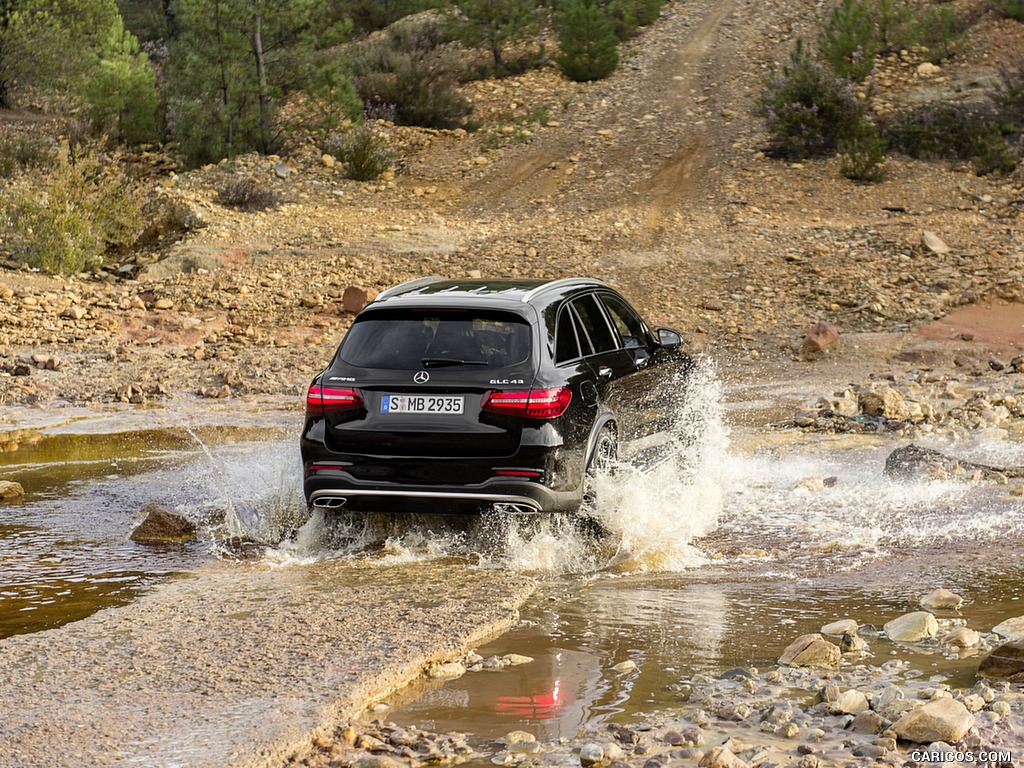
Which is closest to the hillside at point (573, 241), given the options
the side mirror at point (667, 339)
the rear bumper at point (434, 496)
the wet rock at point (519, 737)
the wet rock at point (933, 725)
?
the side mirror at point (667, 339)

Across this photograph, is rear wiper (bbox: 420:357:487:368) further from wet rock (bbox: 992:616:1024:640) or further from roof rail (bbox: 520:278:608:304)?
wet rock (bbox: 992:616:1024:640)

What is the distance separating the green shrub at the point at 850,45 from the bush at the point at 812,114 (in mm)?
957

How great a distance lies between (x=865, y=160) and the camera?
25.0 m

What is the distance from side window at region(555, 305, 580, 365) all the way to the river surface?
2.71 ft

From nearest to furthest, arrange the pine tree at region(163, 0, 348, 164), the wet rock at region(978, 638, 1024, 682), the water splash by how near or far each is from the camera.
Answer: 1. the wet rock at region(978, 638, 1024, 682)
2. the water splash
3. the pine tree at region(163, 0, 348, 164)

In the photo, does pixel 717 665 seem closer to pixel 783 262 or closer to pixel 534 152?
pixel 783 262

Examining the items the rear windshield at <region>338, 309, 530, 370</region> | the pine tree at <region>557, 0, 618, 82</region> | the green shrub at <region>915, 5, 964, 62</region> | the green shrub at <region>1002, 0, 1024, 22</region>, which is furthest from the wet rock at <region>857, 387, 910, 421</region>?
the green shrub at <region>1002, 0, 1024, 22</region>

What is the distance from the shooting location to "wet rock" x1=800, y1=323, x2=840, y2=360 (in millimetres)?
17172

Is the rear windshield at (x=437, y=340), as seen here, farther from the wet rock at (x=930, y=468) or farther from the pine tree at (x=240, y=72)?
the pine tree at (x=240, y=72)

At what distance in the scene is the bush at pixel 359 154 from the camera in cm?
2650

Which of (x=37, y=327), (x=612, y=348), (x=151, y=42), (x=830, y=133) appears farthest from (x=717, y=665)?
(x=151, y=42)

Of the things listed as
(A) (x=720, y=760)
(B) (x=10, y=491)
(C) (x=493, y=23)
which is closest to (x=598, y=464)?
(A) (x=720, y=760)

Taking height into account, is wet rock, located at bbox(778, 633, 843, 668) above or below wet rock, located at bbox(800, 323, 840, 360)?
above

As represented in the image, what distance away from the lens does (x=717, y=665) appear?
526cm
